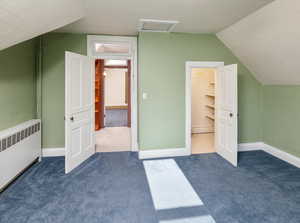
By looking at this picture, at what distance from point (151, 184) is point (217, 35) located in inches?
126

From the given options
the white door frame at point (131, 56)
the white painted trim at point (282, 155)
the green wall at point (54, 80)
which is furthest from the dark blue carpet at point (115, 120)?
the white painted trim at point (282, 155)

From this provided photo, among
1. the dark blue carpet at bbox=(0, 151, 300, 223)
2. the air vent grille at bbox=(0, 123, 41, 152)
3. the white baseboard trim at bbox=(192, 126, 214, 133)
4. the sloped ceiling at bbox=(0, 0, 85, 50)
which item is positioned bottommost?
the dark blue carpet at bbox=(0, 151, 300, 223)

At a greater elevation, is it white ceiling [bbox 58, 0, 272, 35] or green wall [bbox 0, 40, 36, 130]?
white ceiling [bbox 58, 0, 272, 35]

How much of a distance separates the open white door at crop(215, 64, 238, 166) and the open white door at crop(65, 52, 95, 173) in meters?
2.64

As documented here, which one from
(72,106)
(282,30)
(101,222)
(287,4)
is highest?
(287,4)

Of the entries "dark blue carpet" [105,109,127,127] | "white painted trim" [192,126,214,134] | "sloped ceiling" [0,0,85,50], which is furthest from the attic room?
"dark blue carpet" [105,109,127,127]

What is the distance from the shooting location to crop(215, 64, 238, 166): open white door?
3.42 metres

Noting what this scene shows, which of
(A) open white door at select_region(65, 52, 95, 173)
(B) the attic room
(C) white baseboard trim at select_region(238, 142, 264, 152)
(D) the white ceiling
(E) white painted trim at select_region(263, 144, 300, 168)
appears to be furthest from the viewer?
(C) white baseboard trim at select_region(238, 142, 264, 152)

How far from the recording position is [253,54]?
142 inches

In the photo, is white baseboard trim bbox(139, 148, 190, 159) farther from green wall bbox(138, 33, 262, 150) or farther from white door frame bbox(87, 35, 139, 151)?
white door frame bbox(87, 35, 139, 151)

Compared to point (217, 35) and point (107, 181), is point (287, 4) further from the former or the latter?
point (107, 181)

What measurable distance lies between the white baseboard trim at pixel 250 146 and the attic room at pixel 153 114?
0.10 ft

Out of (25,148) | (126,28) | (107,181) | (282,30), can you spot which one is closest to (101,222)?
(107,181)

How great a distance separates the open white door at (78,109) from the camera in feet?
10.3
